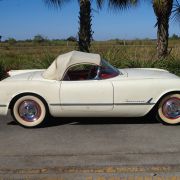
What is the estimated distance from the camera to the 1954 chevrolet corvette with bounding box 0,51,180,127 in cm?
620

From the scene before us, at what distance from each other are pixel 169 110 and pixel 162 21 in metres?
6.56

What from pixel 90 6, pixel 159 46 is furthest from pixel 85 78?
pixel 90 6

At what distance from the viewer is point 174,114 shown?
6297 mm

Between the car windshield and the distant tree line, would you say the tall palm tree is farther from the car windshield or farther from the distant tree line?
the car windshield

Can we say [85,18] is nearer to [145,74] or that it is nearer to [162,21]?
[162,21]

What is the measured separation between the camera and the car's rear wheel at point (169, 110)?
6266mm

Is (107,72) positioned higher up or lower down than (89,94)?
higher up

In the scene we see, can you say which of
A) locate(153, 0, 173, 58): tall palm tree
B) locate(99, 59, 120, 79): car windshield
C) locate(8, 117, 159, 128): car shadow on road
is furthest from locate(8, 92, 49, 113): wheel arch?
locate(153, 0, 173, 58): tall palm tree

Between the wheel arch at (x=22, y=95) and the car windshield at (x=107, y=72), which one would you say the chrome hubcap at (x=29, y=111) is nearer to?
the wheel arch at (x=22, y=95)

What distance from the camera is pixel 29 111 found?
6414 mm

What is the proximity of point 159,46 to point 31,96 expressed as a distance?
7140 mm

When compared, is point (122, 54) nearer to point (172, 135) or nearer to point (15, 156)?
point (172, 135)

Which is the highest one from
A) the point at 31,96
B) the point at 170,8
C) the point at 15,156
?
the point at 170,8

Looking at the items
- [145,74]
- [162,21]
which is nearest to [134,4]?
[162,21]
